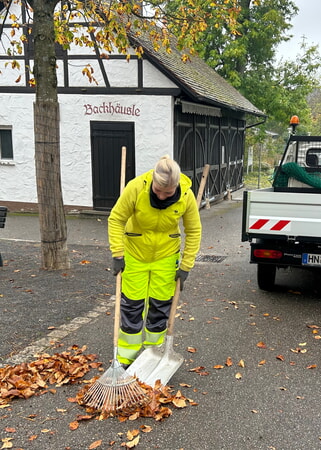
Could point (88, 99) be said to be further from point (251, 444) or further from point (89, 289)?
point (251, 444)

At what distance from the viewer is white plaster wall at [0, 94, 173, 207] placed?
39.3ft

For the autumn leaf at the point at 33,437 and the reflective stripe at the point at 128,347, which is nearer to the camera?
the autumn leaf at the point at 33,437

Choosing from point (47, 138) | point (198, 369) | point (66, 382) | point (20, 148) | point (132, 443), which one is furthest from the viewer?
point (20, 148)

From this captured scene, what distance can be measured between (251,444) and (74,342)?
211 centimetres

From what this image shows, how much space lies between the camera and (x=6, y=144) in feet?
44.3

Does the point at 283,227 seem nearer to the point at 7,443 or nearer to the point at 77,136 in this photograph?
the point at 7,443

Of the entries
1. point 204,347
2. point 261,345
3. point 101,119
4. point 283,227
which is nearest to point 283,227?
point 283,227

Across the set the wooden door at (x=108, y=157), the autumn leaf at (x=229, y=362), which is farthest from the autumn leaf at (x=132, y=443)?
the wooden door at (x=108, y=157)

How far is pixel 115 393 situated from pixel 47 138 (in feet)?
14.1

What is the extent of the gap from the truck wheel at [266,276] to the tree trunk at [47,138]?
280 cm

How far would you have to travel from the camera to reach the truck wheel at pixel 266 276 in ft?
20.0

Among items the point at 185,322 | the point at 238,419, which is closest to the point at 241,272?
the point at 185,322

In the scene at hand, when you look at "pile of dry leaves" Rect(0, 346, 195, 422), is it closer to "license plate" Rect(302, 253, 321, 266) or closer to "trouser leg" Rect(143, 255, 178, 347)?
"trouser leg" Rect(143, 255, 178, 347)

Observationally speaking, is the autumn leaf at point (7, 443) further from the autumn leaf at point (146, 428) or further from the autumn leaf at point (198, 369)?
the autumn leaf at point (198, 369)
